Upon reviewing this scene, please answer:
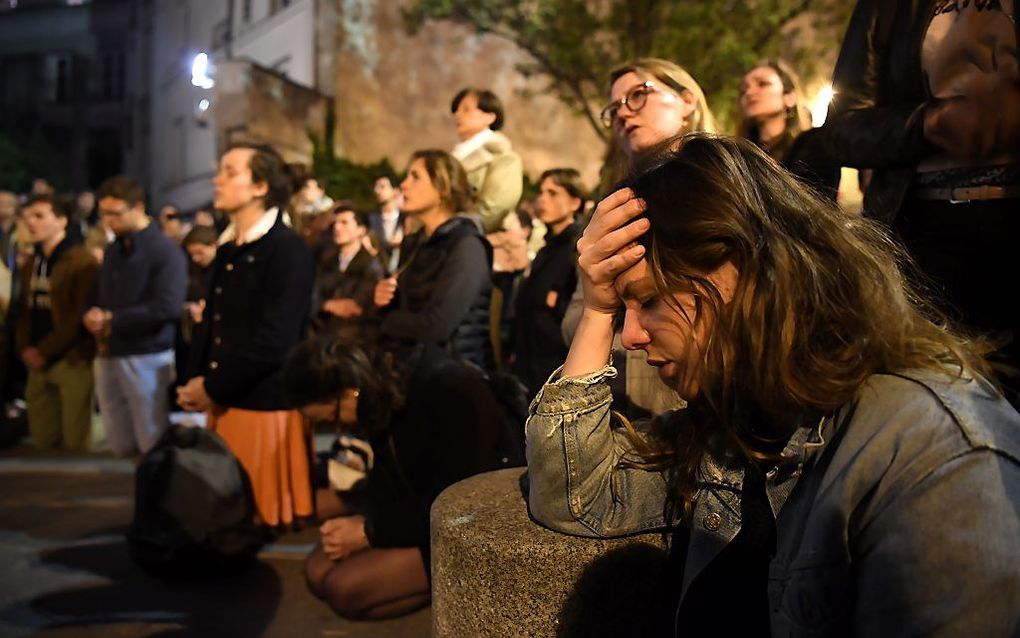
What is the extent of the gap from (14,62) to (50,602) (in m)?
41.4

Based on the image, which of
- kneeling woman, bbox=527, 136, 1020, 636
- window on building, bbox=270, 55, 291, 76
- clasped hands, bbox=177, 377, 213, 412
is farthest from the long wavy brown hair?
window on building, bbox=270, 55, 291, 76

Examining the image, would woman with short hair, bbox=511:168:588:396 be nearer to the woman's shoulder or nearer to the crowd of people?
the crowd of people

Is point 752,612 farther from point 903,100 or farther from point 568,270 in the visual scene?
point 568,270

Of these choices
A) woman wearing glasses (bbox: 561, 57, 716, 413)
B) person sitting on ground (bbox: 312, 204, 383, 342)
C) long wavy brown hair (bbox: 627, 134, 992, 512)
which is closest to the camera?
long wavy brown hair (bbox: 627, 134, 992, 512)

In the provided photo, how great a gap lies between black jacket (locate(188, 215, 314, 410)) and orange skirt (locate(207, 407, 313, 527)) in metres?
0.07

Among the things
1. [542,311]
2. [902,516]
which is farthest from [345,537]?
[902,516]

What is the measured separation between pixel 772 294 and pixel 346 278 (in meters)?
5.64

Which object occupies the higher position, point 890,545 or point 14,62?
point 14,62

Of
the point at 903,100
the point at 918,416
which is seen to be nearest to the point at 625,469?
the point at 918,416

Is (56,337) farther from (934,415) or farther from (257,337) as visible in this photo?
(934,415)

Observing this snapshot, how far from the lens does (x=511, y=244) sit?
6.15 metres

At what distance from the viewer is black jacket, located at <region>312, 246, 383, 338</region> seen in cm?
608

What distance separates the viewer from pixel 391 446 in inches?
130

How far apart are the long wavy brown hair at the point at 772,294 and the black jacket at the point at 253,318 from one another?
321cm
